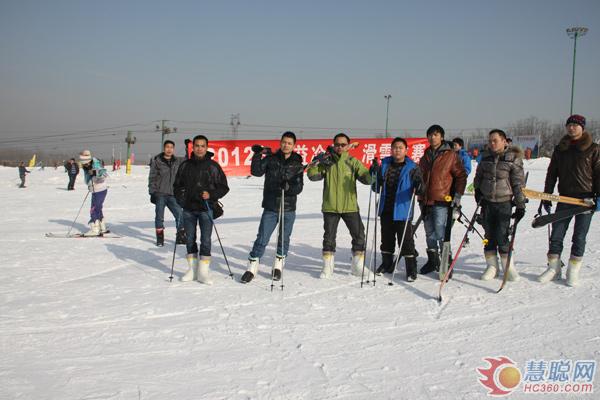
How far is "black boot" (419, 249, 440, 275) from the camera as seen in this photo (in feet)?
20.0

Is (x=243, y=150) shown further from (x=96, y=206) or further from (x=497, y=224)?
(x=497, y=224)

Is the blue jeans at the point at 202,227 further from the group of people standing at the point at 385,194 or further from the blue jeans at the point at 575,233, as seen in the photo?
the blue jeans at the point at 575,233

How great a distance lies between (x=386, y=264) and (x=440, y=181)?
136cm

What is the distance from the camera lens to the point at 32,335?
4.03 metres

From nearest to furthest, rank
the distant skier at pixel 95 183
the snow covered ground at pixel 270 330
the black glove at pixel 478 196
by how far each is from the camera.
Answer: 1. the snow covered ground at pixel 270 330
2. the black glove at pixel 478 196
3. the distant skier at pixel 95 183

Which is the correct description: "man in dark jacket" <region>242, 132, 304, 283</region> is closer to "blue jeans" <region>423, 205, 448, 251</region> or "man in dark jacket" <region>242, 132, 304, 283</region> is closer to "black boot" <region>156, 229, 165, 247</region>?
"blue jeans" <region>423, 205, 448, 251</region>

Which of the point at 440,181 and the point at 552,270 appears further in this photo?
the point at 440,181

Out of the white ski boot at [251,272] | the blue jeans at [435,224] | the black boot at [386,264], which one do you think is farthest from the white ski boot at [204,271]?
the blue jeans at [435,224]

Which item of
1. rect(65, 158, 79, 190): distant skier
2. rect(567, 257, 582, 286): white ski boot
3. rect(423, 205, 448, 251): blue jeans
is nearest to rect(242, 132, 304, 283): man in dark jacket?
rect(423, 205, 448, 251): blue jeans

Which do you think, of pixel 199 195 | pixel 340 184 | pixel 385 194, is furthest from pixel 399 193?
pixel 199 195

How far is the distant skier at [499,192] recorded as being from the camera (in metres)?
5.45

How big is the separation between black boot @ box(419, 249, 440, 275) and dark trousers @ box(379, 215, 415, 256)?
1.31ft

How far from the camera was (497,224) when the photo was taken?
564cm

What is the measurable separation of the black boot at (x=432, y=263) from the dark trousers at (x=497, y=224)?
2.19 ft
